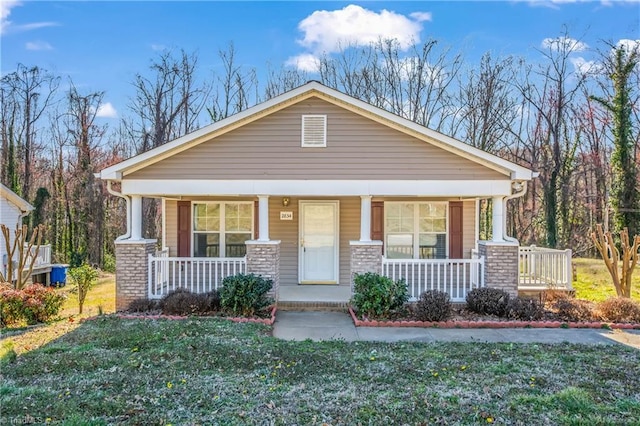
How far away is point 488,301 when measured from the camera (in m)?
8.43

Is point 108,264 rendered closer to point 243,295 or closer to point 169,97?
point 169,97

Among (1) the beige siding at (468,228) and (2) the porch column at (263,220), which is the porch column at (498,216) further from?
(2) the porch column at (263,220)

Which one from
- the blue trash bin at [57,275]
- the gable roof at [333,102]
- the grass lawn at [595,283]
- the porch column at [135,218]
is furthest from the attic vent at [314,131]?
the blue trash bin at [57,275]

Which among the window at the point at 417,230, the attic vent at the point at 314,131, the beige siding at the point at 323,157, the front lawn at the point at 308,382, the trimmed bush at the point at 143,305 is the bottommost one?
the front lawn at the point at 308,382

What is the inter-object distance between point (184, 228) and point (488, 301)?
7707mm

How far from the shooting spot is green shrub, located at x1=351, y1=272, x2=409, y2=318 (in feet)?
26.5

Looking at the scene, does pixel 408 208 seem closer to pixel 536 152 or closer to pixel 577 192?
pixel 536 152

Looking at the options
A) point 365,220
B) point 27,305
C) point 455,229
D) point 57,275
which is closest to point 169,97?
point 57,275

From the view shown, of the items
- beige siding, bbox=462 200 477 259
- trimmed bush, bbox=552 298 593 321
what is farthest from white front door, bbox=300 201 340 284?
trimmed bush, bbox=552 298 593 321

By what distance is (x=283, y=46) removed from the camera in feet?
69.1

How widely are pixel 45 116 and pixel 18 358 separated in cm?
2201

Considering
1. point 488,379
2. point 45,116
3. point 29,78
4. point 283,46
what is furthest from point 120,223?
point 488,379

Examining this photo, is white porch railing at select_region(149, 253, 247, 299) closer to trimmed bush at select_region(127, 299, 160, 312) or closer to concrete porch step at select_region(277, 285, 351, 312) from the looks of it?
trimmed bush at select_region(127, 299, 160, 312)

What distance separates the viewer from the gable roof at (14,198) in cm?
1627
